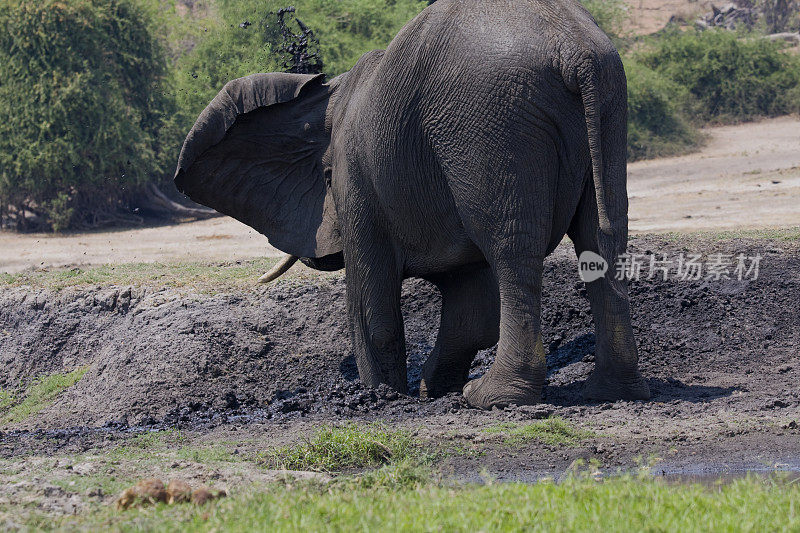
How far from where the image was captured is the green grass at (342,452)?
539 centimetres

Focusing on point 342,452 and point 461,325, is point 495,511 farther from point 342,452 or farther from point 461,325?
point 461,325

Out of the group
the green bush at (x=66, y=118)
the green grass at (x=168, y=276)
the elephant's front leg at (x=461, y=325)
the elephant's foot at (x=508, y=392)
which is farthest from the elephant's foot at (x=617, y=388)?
the green bush at (x=66, y=118)

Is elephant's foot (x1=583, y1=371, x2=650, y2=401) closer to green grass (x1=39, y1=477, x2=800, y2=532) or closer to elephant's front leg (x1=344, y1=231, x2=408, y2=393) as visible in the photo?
elephant's front leg (x1=344, y1=231, x2=408, y2=393)

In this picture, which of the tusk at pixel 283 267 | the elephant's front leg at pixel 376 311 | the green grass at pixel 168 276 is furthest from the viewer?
the green grass at pixel 168 276

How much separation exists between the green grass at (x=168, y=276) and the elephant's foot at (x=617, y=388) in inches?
159

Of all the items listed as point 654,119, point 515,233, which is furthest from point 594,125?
point 654,119

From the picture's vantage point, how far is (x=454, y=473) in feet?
17.3

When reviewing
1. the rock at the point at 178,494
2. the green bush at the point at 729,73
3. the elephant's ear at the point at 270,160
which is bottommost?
the rock at the point at 178,494

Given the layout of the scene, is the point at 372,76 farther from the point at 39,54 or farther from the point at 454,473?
the point at 39,54

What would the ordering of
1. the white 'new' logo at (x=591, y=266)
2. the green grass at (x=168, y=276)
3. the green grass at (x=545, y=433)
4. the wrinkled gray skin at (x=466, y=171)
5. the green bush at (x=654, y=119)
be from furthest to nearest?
the green bush at (x=654, y=119) < the green grass at (x=168, y=276) < the white 'new' logo at (x=591, y=266) < the wrinkled gray skin at (x=466, y=171) < the green grass at (x=545, y=433)

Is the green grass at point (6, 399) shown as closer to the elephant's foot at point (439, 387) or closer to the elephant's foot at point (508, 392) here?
the elephant's foot at point (439, 387)

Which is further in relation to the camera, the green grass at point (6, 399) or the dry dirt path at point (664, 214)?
the dry dirt path at point (664, 214)

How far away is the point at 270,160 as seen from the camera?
28.1 feet

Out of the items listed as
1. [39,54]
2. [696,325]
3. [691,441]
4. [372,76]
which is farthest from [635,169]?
[691,441]
